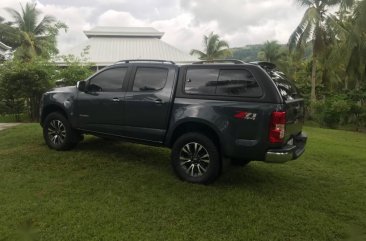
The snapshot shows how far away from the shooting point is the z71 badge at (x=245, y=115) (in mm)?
5105

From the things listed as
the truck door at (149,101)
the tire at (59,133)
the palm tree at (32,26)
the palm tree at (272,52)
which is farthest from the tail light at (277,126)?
the palm tree at (272,52)

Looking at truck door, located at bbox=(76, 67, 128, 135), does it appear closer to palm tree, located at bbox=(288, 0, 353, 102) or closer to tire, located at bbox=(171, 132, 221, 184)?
tire, located at bbox=(171, 132, 221, 184)

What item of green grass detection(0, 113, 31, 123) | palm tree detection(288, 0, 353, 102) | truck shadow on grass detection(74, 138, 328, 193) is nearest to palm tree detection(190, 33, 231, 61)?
palm tree detection(288, 0, 353, 102)

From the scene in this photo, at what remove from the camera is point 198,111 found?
556cm

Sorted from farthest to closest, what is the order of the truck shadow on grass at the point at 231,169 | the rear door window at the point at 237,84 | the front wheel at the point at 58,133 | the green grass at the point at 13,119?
the green grass at the point at 13,119, the front wheel at the point at 58,133, the truck shadow on grass at the point at 231,169, the rear door window at the point at 237,84

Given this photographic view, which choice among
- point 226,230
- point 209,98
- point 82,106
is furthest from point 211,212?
point 82,106

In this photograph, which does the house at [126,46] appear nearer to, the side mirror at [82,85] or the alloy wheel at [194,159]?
the side mirror at [82,85]

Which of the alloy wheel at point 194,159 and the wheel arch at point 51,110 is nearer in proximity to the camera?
the alloy wheel at point 194,159

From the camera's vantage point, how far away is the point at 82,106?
6984mm

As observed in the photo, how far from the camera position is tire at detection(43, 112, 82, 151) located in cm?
726

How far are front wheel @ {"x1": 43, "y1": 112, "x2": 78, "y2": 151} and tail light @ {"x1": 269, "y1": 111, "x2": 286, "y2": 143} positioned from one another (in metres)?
4.04

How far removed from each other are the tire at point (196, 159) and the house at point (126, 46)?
21.5 meters

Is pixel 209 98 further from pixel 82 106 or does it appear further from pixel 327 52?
pixel 327 52

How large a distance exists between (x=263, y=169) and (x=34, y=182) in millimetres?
3937
